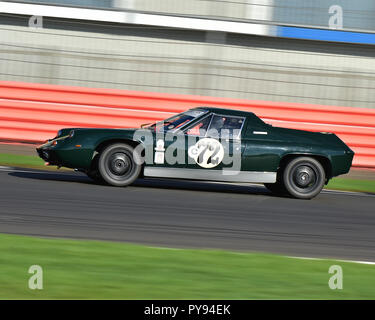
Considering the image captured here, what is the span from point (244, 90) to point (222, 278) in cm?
1009

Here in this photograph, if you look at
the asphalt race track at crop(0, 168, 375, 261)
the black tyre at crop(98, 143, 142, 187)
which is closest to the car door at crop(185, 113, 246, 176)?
the asphalt race track at crop(0, 168, 375, 261)

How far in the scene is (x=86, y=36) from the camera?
19.5m

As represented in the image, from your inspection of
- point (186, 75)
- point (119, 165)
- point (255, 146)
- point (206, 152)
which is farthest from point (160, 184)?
point (186, 75)

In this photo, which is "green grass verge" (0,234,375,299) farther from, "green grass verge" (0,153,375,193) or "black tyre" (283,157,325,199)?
"green grass verge" (0,153,375,193)

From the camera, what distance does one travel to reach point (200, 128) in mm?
10953

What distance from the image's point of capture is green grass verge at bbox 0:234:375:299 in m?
5.69

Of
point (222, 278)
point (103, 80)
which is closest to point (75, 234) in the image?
point (222, 278)

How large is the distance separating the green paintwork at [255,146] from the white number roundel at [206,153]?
11 cm

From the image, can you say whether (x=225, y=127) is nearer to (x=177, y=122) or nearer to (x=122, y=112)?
(x=177, y=122)

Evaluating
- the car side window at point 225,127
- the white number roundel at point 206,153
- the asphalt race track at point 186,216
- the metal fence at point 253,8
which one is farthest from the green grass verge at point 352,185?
the metal fence at point 253,8

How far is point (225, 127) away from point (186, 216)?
7.48ft

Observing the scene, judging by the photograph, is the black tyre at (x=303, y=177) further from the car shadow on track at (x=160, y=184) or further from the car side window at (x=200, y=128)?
the car side window at (x=200, y=128)

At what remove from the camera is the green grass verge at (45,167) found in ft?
43.9
